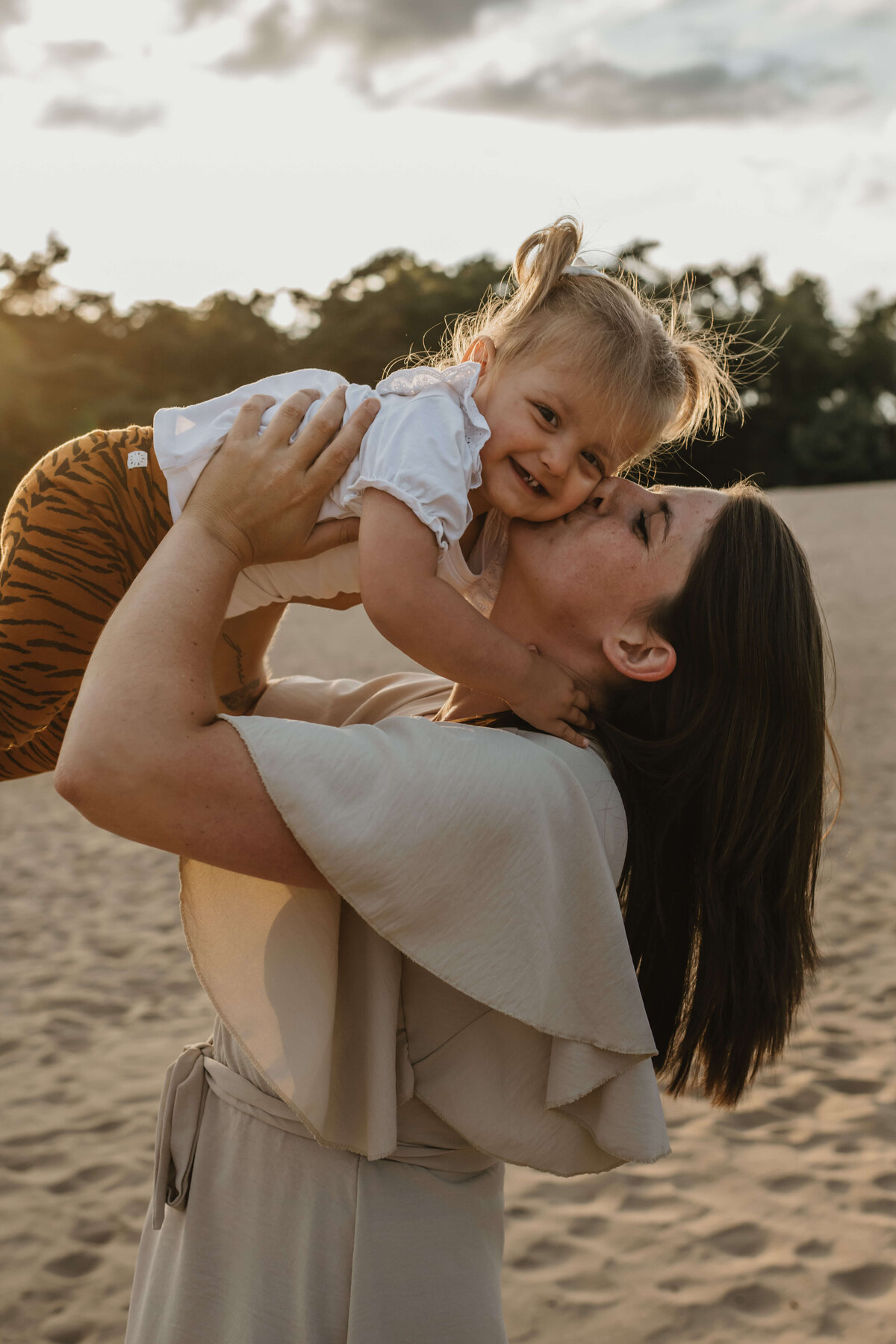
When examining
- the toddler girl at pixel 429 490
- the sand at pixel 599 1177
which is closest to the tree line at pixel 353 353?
the sand at pixel 599 1177

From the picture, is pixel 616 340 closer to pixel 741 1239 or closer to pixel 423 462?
pixel 423 462

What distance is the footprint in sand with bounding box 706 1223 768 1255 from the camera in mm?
4145

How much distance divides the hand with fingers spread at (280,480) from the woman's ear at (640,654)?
551 mm

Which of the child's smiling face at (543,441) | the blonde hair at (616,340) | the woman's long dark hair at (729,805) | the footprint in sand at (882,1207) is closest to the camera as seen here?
the woman's long dark hair at (729,805)

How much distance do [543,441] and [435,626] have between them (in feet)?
1.90

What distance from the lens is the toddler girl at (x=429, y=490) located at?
2025mm

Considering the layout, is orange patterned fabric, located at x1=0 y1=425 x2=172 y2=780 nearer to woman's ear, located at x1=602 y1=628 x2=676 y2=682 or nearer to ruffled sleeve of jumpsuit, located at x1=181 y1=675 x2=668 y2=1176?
ruffled sleeve of jumpsuit, located at x1=181 y1=675 x2=668 y2=1176

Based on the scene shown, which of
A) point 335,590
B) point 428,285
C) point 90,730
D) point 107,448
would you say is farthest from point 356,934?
point 428,285

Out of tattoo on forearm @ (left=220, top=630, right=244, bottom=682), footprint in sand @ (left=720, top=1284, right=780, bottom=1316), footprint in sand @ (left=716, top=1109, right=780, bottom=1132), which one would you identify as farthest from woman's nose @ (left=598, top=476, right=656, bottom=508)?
footprint in sand @ (left=716, top=1109, right=780, bottom=1132)

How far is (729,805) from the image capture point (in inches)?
74.0

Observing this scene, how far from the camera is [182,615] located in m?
1.56

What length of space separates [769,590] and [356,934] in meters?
0.92

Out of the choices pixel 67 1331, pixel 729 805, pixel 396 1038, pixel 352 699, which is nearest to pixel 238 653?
pixel 352 699

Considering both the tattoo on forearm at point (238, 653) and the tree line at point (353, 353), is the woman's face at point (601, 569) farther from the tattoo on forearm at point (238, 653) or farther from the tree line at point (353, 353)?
the tree line at point (353, 353)
